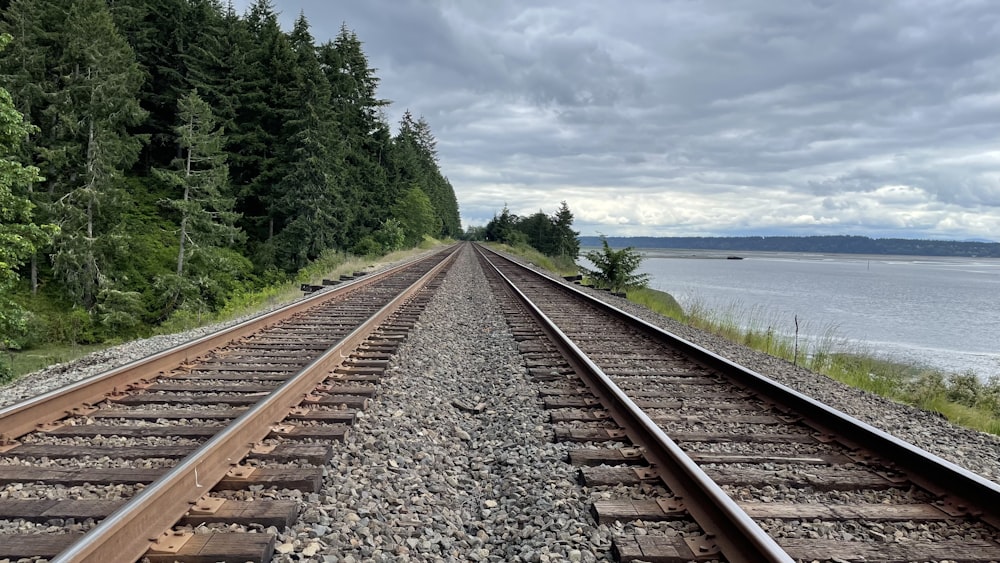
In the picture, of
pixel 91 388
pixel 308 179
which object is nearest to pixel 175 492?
pixel 91 388

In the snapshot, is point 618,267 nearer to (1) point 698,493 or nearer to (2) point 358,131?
(1) point 698,493

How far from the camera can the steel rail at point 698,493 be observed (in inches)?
89.6

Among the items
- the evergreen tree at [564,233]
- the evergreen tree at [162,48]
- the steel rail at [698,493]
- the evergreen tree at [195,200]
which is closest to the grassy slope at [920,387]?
the steel rail at [698,493]

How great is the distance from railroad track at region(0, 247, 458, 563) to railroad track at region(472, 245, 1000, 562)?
5.80 feet

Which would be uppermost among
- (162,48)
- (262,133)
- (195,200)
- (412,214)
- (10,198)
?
(162,48)

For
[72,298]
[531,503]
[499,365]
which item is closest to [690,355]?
[499,365]

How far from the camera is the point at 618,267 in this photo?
21.7m

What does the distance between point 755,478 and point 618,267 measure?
18.7 meters

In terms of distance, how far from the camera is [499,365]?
6.62 m

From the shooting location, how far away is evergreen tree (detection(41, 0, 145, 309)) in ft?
76.1

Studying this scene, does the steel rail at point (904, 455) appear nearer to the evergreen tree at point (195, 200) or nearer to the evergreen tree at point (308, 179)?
the evergreen tree at point (195, 200)

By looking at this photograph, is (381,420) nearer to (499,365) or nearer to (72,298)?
(499,365)

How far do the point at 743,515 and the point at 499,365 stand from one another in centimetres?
433

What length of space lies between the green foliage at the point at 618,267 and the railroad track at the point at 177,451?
16179mm
